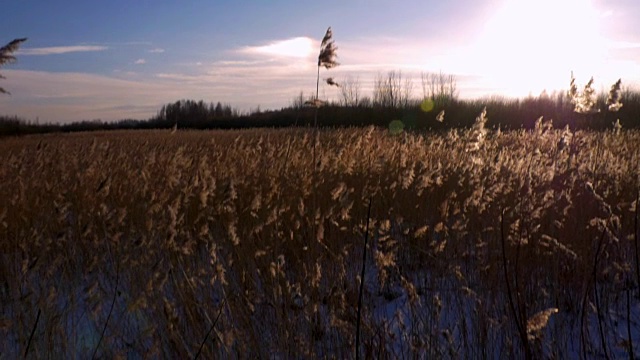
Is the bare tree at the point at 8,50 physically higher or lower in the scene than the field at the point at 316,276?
higher

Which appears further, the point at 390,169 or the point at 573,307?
the point at 390,169

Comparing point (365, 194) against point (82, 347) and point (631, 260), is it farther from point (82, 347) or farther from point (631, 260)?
point (82, 347)

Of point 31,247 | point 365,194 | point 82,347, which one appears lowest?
point 82,347

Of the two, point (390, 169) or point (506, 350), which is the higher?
point (390, 169)

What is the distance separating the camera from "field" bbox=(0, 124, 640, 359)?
246cm

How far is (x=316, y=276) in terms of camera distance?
2469mm

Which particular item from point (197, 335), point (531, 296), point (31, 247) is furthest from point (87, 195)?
point (531, 296)

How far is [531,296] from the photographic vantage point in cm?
301

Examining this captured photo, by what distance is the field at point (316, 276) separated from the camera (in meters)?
2.46

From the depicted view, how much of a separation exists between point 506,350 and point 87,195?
3.33 metres

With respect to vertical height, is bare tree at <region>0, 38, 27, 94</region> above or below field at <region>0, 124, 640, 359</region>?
above

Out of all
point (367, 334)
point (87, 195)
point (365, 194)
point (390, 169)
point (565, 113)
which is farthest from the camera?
point (565, 113)

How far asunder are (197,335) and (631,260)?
2.68m

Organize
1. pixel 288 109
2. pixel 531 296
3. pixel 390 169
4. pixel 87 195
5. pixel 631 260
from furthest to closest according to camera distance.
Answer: pixel 288 109 < pixel 390 169 < pixel 87 195 < pixel 631 260 < pixel 531 296
